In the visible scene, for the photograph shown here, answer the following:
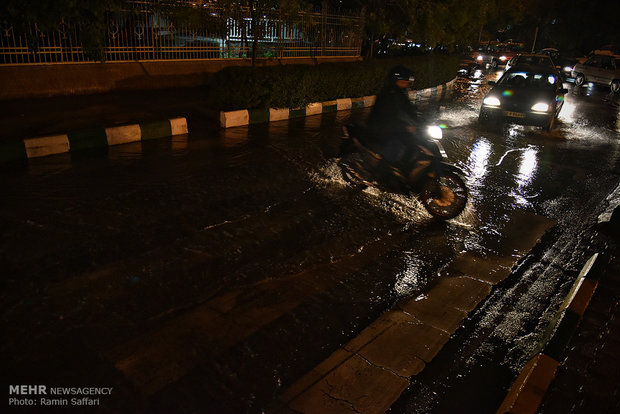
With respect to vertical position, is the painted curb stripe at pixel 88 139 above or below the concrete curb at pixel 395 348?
above

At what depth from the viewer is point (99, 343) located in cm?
347

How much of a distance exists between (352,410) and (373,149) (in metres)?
4.66

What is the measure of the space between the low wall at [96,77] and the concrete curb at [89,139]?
3959 mm

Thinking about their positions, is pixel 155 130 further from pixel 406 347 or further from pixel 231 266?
pixel 406 347

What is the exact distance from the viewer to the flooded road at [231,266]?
334cm

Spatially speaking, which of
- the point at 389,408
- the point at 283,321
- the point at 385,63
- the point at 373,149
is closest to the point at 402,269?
the point at 283,321

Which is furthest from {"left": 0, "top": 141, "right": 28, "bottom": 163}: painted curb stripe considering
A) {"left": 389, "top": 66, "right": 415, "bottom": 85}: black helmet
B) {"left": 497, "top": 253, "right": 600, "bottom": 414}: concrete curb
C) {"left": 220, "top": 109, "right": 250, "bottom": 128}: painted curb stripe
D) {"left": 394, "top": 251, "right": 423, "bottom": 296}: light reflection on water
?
{"left": 497, "top": 253, "right": 600, "bottom": 414}: concrete curb

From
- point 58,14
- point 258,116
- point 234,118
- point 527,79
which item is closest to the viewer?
point 58,14

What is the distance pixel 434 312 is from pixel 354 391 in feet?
4.52

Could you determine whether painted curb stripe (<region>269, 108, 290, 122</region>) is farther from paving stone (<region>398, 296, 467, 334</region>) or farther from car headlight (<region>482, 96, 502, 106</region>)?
paving stone (<region>398, 296, 467, 334</region>)

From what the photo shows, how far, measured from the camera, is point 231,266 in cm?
472

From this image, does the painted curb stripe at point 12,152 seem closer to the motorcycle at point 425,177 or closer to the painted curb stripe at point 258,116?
the painted curb stripe at point 258,116

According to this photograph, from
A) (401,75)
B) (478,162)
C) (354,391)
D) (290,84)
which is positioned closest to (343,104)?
(290,84)

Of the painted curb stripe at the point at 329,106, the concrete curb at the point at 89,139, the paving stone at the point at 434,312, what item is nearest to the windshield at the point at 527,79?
the painted curb stripe at the point at 329,106
